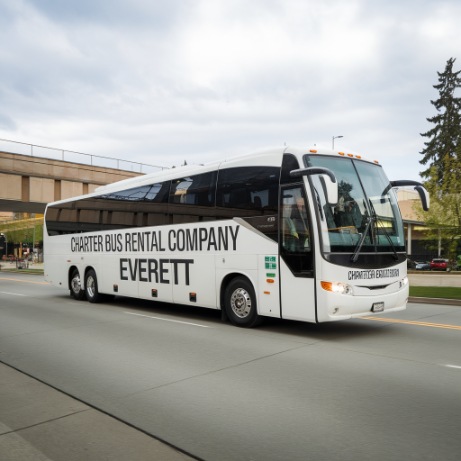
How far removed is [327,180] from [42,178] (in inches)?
1061

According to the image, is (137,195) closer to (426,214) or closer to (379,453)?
(379,453)

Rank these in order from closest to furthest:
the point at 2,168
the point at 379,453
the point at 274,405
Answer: the point at 379,453 → the point at 274,405 → the point at 2,168

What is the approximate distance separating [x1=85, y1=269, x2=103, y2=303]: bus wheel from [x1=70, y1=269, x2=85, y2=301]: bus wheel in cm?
34

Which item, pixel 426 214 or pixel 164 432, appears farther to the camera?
pixel 426 214

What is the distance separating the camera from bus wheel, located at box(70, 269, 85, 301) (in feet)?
52.0

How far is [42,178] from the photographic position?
30.8 meters

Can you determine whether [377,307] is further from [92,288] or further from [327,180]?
[92,288]

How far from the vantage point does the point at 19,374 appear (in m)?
6.36

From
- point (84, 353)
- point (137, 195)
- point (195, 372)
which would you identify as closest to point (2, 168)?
point (137, 195)

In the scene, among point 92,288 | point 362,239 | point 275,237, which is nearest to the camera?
point 362,239

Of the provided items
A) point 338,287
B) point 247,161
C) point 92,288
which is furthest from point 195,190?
point 92,288

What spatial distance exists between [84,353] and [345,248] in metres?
4.62

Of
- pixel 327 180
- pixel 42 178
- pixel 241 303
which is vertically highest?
pixel 42 178

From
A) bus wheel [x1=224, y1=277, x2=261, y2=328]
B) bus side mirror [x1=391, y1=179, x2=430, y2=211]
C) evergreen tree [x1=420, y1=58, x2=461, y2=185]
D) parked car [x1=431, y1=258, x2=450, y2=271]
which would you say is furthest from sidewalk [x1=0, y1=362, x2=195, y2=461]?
evergreen tree [x1=420, y1=58, x2=461, y2=185]
